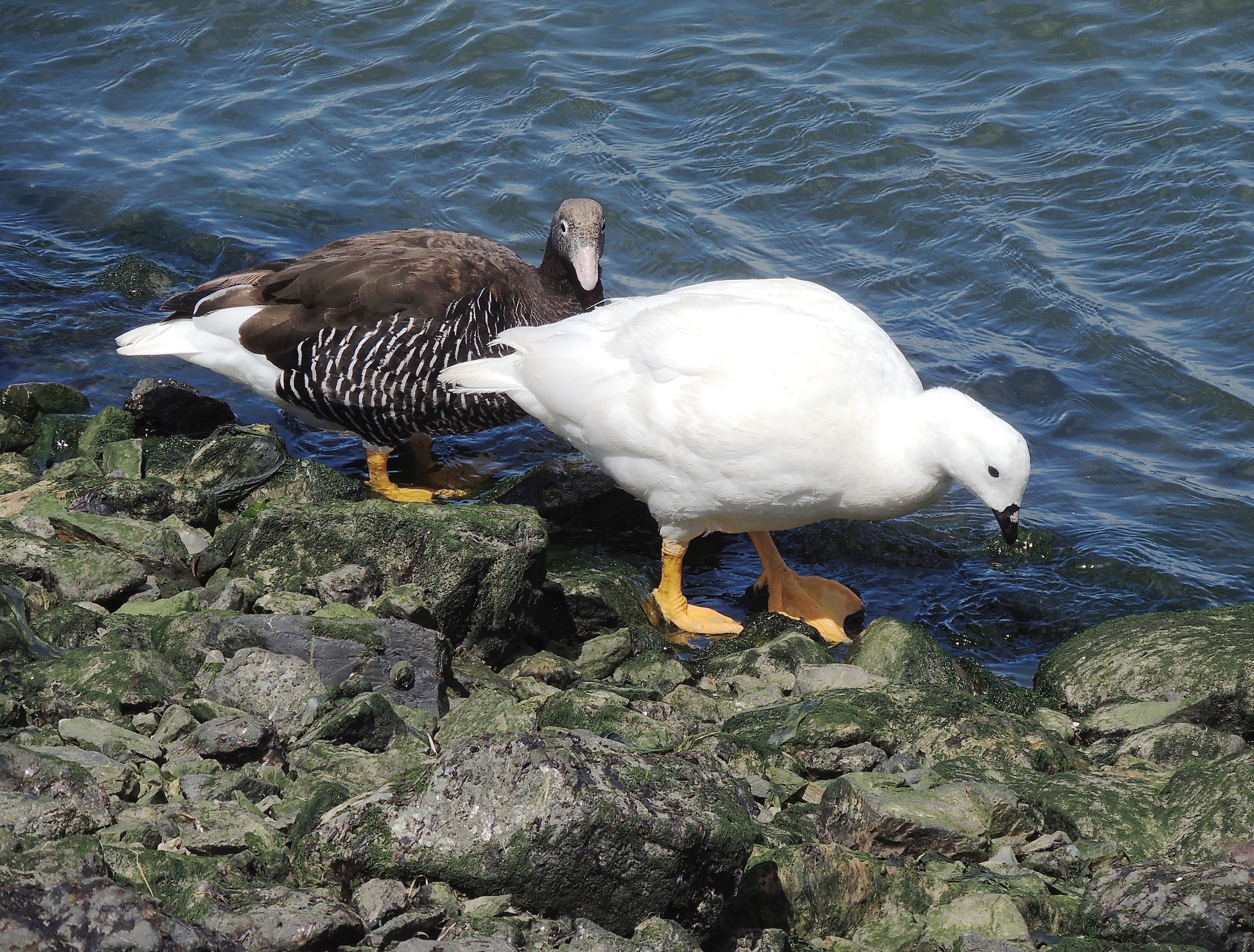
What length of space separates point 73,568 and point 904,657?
12.2 feet

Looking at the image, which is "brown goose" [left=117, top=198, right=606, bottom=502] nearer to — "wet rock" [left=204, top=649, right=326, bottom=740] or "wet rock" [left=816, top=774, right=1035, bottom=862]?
"wet rock" [left=204, top=649, right=326, bottom=740]

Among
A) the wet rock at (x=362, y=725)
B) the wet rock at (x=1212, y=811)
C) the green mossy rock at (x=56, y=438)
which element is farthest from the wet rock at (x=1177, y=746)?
the green mossy rock at (x=56, y=438)

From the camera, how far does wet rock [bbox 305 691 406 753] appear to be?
4.05 meters

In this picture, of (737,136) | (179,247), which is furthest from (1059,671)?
(179,247)

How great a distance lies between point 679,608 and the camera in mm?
6770

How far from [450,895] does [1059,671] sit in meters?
3.80

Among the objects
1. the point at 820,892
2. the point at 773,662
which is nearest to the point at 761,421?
the point at 773,662

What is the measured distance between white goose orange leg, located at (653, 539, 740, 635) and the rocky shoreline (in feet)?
0.73

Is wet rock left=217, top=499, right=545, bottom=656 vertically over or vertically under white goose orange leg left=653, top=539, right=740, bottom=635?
over

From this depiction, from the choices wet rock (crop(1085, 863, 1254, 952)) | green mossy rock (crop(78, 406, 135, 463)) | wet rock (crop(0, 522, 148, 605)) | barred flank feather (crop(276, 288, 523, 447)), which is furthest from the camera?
barred flank feather (crop(276, 288, 523, 447))

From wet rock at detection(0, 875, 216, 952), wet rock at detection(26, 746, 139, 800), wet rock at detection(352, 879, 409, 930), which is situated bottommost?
wet rock at detection(26, 746, 139, 800)

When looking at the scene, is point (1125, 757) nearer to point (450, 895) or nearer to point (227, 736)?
point (450, 895)

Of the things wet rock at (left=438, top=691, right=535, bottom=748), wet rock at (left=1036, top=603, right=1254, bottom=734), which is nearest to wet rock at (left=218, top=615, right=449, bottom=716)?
wet rock at (left=438, top=691, right=535, bottom=748)

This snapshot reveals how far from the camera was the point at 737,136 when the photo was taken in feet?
40.5
